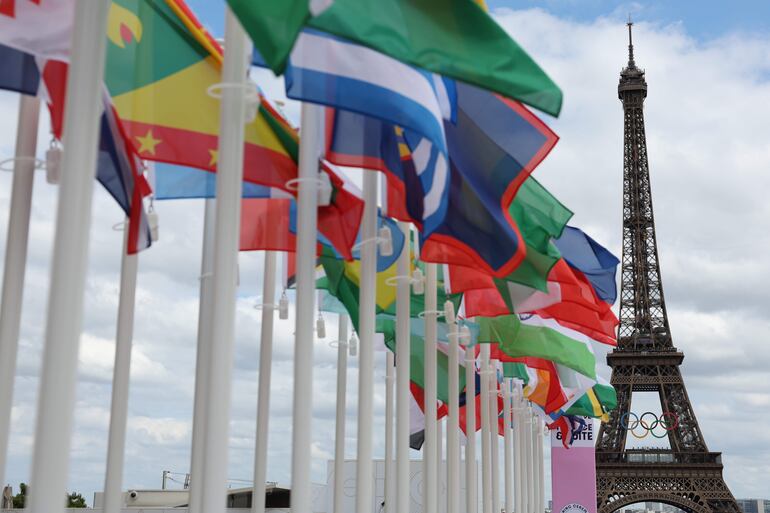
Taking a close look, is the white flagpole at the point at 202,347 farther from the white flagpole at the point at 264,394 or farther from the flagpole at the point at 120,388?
the white flagpole at the point at 264,394

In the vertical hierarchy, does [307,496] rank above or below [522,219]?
below

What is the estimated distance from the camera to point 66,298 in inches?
330

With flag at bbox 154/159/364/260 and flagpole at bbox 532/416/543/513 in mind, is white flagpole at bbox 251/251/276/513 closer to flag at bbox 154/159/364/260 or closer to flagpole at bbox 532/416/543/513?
flag at bbox 154/159/364/260

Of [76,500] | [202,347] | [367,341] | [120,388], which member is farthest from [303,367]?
[76,500]

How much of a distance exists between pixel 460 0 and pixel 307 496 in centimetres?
508

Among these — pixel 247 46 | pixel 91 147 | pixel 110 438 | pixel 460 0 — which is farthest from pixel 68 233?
pixel 110 438

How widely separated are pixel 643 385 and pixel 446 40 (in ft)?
313

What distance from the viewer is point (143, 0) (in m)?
12.8

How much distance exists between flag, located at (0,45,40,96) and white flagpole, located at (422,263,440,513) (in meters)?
8.33

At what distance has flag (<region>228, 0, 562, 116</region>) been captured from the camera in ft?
31.8

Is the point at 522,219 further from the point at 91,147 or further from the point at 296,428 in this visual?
the point at 91,147

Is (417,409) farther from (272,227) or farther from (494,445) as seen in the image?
(272,227)

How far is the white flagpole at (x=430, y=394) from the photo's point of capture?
19172 millimetres

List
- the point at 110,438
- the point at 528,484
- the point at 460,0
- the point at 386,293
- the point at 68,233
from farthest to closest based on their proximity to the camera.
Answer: the point at 528,484 → the point at 386,293 → the point at 110,438 → the point at 460,0 → the point at 68,233
